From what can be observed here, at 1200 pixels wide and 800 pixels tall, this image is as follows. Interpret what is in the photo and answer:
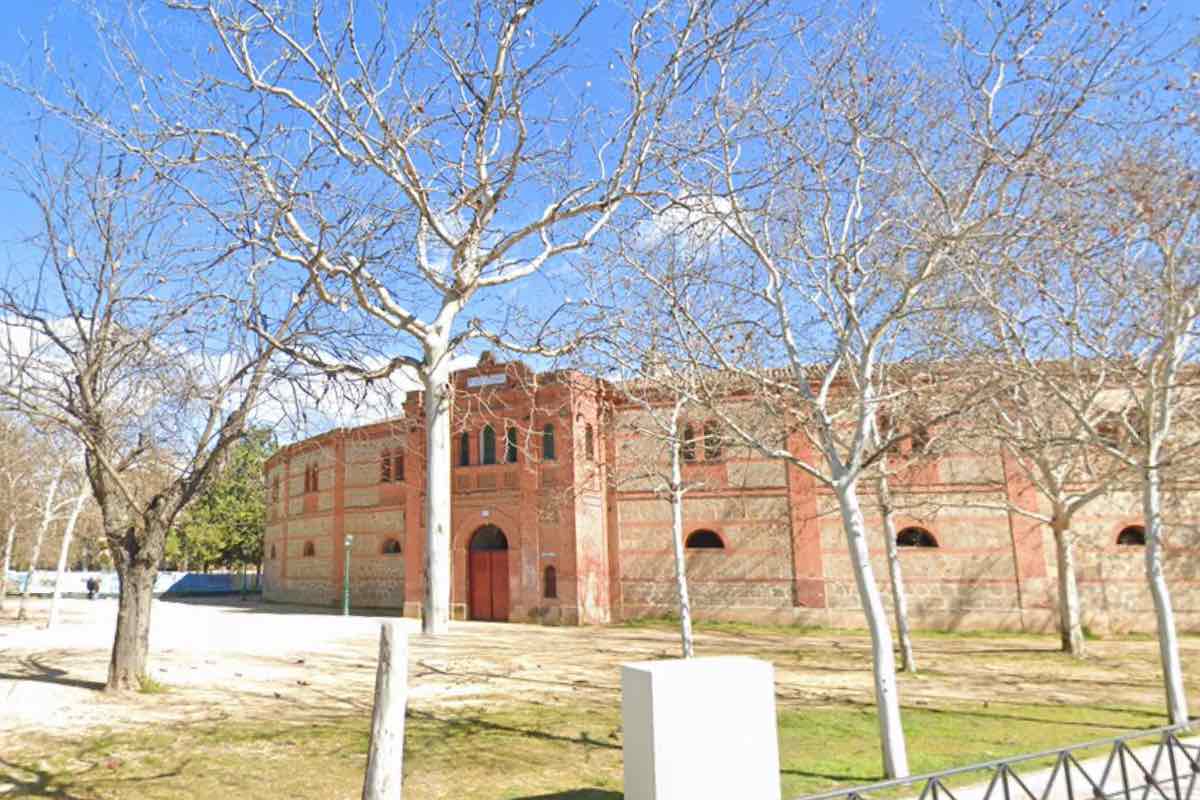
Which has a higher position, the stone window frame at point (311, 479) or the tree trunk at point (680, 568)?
the stone window frame at point (311, 479)

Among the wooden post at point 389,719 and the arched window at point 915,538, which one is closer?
the wooden post at point 389,719

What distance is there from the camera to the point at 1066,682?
523 inches

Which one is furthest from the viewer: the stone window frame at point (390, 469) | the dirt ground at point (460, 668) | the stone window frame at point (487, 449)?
the stone window frame at point (390, 469)

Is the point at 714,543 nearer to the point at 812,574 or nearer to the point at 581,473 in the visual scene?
the point at 812,574

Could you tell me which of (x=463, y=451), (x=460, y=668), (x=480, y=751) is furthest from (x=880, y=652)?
(x=463, y=451)

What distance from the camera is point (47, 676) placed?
12.6m

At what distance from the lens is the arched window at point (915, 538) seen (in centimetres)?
2233

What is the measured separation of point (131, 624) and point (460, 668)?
5.78 metres

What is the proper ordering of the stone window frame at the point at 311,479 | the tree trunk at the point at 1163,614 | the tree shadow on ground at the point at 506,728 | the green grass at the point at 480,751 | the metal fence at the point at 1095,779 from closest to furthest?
the metal fence at the point at 1095,779, the green grass at the point at 480,751, the tree shadow on ground at the point at 506,728, the tree trunk at the point at 1163,614, the stone window frame at the point at 311,479

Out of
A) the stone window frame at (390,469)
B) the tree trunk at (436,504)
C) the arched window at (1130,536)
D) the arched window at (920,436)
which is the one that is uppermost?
the stone window frame at (390,469)

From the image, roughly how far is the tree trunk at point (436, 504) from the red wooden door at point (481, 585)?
68.2 feet

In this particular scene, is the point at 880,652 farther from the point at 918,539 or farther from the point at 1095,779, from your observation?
the point at 918,539

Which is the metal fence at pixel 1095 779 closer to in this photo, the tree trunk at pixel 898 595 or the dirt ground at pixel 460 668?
the dirt ground at pixel 460 668

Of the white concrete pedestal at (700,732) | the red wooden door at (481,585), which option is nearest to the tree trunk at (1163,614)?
the white concrete pedestal at (700,732)
